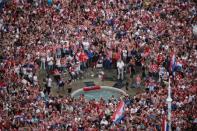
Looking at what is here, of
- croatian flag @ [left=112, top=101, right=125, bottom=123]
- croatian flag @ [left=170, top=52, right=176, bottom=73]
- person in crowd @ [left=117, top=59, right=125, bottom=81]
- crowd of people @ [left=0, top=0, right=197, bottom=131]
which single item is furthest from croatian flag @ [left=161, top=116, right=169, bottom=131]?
person in crowd @ [left=117, top=59, right=125, bottom=81]

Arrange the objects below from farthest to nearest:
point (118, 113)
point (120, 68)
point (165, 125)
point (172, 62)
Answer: point (120, 68), point (172, 62), point (118, 113), point (165, 125)

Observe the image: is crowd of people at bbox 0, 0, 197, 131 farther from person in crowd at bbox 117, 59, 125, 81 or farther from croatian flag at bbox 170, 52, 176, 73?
croatian flag at bbox 170, 52, 176, 73

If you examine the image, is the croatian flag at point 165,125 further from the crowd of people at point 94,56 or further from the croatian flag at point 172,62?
the croatian flag at point 172,62

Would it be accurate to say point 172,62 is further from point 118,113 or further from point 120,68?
point 118,113

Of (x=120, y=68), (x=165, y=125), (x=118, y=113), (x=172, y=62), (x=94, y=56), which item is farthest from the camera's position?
(x=94, y=56)

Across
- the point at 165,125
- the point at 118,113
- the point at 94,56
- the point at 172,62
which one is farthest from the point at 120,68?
the point at 165,125

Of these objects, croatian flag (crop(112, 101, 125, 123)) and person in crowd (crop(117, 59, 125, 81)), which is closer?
croatian flag (crop(112, 101, 125, 123))

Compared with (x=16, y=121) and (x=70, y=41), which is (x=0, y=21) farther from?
(x=16, y=121)

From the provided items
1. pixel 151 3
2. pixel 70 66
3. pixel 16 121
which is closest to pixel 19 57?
pixel 70 66

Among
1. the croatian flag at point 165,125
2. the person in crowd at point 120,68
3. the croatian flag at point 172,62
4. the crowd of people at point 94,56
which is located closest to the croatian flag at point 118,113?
the crowd of people at point 94,56
